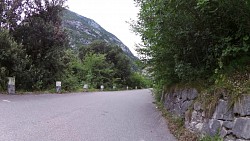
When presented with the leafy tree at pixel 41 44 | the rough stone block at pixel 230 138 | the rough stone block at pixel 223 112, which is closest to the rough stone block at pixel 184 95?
the rough stone block at pixel 223 112

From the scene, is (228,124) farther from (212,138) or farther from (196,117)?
(196,117)

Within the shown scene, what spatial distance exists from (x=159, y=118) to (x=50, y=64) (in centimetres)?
1024

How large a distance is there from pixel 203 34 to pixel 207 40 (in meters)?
0.26

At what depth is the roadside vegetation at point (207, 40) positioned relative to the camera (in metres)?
5.79

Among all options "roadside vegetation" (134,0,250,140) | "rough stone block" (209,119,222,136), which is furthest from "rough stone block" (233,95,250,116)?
"rough stone block" (209,119,222,136)

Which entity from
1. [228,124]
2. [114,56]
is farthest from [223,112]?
[114,56]

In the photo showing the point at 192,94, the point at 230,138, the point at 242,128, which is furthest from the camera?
the point at 192,94

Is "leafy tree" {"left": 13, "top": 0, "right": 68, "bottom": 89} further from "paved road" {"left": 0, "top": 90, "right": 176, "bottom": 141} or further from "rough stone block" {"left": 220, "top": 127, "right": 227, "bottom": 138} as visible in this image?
"rough stone block" {"left": 220, "top": 127, "right": 227, "bottom": 138}

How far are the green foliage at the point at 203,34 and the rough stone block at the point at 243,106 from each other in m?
1.01

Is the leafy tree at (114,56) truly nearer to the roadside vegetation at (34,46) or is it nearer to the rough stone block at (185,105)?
the roadside vegetation at (34,46)

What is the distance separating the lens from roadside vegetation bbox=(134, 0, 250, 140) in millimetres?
5785

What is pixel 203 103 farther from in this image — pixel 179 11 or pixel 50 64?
pixel 50 64

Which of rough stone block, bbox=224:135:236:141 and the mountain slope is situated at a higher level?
the mountain slope

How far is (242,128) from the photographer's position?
4715mm
